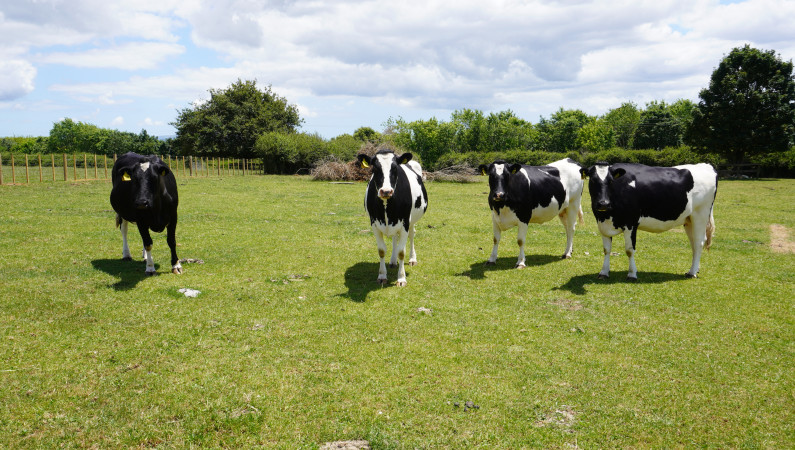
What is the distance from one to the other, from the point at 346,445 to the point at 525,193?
304 inches

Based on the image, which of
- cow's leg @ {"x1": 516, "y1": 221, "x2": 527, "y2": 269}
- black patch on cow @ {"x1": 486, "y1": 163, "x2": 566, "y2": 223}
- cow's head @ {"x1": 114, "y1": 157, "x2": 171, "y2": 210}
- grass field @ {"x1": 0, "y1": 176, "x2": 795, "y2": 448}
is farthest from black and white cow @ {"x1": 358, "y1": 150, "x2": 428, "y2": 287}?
cow's head @ {"x1": 114, "y1": 157, "x2": 171, "y2": 210}

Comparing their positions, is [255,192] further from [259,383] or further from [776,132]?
[776,132]

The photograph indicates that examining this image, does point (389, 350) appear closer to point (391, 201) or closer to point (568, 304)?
point (391, 201)

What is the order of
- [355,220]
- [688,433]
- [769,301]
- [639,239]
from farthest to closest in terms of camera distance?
1. [355,220]
2. [639,239]
3. [769,301]
4. [688,433]

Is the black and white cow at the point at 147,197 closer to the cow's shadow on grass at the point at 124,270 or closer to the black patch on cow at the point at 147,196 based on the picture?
the black patch on cow at the point at 147,196

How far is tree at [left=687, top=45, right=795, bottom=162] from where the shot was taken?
1663 inches

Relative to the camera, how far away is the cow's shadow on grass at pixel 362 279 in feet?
27.5

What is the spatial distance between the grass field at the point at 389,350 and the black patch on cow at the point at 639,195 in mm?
1343

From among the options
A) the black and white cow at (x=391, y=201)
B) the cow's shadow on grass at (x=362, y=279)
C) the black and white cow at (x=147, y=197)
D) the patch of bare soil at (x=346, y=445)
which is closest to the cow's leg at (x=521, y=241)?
the black and white cow at (x=391, y=201)

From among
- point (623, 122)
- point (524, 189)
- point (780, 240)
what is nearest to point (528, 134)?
point (623, 122)

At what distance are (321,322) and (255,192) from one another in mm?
21365

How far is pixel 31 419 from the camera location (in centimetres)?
438

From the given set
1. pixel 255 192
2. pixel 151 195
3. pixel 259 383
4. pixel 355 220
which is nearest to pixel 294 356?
pixel 259 383

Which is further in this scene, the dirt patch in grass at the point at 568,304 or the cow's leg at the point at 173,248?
the cow's leg at the point at 173,248
